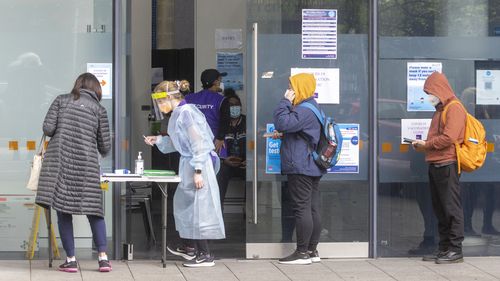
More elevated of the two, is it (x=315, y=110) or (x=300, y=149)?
(x=315, y=110)

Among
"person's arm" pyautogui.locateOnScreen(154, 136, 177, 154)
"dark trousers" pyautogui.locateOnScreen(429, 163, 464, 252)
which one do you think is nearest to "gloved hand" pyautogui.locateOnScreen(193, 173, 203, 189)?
"person's arm" pyautogui.locateOnScreen(154, 136, 177, 154)

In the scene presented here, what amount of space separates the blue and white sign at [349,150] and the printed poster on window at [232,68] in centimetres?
320

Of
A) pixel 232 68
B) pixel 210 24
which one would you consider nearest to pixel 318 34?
pixel 232 68

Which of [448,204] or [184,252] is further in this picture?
[184,252]

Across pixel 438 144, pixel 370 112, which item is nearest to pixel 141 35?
pixel 370 112

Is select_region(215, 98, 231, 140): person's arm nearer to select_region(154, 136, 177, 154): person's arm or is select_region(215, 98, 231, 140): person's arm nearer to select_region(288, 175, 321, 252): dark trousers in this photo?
select_region(154, 136, 177, 154): person's arm

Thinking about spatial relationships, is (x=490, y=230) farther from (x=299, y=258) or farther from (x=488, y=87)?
(x=299, y=258)

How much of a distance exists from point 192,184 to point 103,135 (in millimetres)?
880

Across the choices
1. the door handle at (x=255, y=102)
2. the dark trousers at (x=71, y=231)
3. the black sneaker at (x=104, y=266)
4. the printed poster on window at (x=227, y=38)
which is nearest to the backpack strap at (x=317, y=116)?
the door handle at (x=255, y=102)

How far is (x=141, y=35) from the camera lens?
12195 mm

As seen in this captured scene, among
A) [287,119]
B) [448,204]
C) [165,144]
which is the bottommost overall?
[448,204]

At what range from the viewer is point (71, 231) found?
25.7ft

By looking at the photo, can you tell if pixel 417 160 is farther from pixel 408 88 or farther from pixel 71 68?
pixel 71 68

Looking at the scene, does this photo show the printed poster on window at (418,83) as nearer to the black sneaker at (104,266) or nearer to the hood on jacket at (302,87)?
the hood on jacket at (302,87)
